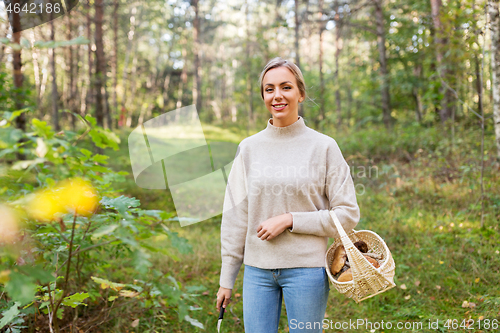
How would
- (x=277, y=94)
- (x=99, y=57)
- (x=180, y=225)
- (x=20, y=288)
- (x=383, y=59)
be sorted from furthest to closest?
(x=383, y=59)
(x=99, y=57)
(x=180, y=225)
(x=277, y=94)
(x=20, y=288)

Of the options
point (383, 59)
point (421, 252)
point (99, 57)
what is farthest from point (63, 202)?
point (383, 59)

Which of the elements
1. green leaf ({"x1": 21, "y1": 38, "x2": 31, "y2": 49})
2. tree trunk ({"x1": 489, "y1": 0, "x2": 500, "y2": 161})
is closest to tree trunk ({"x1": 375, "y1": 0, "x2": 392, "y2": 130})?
tree trunk ({"x1": 489, "y1": 0, "x2": 500, "y2": 161})

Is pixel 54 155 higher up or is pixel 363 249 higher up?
pixel 54 155

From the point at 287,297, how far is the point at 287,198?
515mm

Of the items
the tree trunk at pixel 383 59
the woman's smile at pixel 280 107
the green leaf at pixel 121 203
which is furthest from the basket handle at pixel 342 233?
the tree trunk at pixel 383 59

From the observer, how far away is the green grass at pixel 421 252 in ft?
10.9

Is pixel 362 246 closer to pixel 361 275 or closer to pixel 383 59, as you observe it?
pixel 361 275

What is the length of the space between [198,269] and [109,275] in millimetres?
1101

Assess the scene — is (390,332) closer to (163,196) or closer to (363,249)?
(363,249)

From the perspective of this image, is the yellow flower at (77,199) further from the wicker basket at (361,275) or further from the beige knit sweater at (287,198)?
the wicker basket at (361,275)

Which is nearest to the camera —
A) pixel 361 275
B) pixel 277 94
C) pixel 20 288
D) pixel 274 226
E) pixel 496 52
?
pixel 20 288

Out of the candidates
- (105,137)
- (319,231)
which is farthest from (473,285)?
(105,137)

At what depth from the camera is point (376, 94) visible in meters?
11.9

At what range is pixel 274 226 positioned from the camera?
5.54ft
